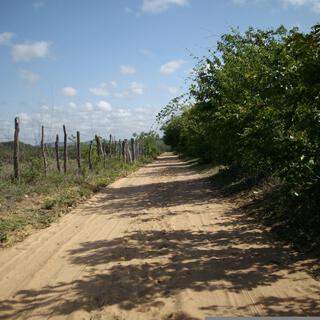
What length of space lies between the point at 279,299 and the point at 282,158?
2.87 metres

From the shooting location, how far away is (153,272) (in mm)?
6227

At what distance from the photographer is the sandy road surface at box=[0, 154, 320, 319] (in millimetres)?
4973

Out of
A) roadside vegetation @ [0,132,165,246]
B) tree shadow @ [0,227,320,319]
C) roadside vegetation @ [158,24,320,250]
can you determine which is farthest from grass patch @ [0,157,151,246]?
roadside vegetation @ [158,24,320,250]

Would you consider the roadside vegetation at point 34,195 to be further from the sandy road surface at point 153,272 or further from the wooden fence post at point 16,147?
the sandy road surface at point 153,272

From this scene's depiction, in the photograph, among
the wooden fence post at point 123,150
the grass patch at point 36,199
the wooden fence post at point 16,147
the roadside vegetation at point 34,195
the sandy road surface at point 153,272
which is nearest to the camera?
the sandy road surface at point 153,272

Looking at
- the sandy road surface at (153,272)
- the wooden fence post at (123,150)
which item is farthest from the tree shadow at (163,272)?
the wooden fence post at (123,150)

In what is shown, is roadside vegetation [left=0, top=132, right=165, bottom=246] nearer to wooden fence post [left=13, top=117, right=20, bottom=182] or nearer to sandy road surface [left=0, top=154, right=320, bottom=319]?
wooden fence post [left=13, top=117, right=20, bottom=182]

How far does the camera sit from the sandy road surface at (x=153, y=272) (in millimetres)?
4973

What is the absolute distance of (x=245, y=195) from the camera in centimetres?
1297

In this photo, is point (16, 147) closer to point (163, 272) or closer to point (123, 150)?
point (163, 272)

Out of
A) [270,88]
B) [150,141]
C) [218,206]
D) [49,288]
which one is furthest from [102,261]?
[150,141]

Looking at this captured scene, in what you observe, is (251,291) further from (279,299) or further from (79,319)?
(79,319)

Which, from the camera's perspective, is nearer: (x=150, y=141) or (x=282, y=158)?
(x=282, y=158)

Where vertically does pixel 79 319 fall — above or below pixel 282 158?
below
